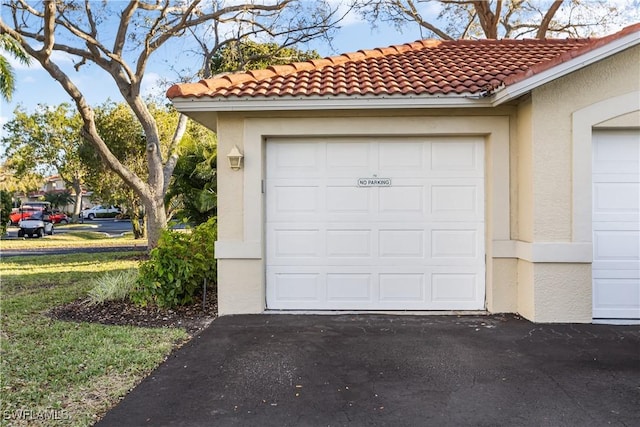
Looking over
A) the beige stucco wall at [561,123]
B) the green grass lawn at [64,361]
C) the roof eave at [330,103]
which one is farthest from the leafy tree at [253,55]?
the beige stucco wall at [561,123]

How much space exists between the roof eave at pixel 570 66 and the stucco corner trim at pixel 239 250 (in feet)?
12.8

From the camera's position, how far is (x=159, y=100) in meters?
20.8

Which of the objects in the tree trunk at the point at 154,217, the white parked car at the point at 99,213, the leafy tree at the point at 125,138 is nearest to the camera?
the tree trunk at the point at 154,217

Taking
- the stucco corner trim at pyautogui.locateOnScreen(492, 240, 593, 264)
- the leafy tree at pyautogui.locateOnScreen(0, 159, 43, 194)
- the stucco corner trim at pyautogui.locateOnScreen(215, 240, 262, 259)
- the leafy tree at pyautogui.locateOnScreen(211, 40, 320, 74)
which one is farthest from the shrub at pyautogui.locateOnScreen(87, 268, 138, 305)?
the leafy tree at pyautogui.locateOnScreen(0, 159, 43, 194)

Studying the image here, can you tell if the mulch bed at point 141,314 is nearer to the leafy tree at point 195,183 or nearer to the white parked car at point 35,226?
the leafy tree at point 195,183

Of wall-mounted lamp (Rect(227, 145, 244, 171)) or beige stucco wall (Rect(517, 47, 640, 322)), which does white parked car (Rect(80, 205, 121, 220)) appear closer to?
wall-mounted lamp (Rect(227, 145, 244, 171))

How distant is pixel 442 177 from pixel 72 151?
102 feet

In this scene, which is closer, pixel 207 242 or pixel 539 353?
pixel 539 353

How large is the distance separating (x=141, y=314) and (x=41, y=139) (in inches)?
1257

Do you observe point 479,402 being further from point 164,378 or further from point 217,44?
point 217,44

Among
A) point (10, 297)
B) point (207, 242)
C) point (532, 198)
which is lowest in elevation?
point (10, 297)

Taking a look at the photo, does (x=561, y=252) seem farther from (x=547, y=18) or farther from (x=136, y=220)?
(x=136, y=220)

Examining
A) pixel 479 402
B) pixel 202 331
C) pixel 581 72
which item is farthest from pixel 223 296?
pixel 581 72

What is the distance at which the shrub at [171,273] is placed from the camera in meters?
7.35
